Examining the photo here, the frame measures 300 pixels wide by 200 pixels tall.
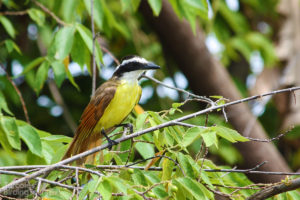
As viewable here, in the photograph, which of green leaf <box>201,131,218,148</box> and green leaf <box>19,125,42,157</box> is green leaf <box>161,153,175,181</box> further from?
green leaf <box>19,125,42,157</box>

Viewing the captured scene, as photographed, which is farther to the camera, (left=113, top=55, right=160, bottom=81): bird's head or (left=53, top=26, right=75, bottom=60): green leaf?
(left=113, top=55, right=160, bottom=81): bird's head

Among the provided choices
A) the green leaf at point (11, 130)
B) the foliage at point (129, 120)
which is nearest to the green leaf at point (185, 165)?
the foliage at point (129, 120)

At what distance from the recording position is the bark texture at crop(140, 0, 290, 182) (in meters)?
6.57

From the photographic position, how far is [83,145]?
13.4 ft

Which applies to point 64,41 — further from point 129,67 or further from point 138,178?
point 138,178

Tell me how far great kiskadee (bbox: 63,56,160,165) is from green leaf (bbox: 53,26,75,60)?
0.41m

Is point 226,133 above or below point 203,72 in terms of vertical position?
above

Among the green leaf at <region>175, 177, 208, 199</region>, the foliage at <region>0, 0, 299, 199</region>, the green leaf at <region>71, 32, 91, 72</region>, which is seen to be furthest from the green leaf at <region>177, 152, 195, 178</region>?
the green leaf at <region>71, 32, 91, 72</region>

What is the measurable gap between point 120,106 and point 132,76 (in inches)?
13.8

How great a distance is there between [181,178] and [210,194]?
22cm

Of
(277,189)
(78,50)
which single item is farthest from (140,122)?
(78,50)

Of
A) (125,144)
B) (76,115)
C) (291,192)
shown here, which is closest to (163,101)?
(76,115)

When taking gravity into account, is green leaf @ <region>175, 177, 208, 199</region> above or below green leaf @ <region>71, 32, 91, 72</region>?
below

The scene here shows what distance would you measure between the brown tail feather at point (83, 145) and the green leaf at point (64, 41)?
0.65 m
